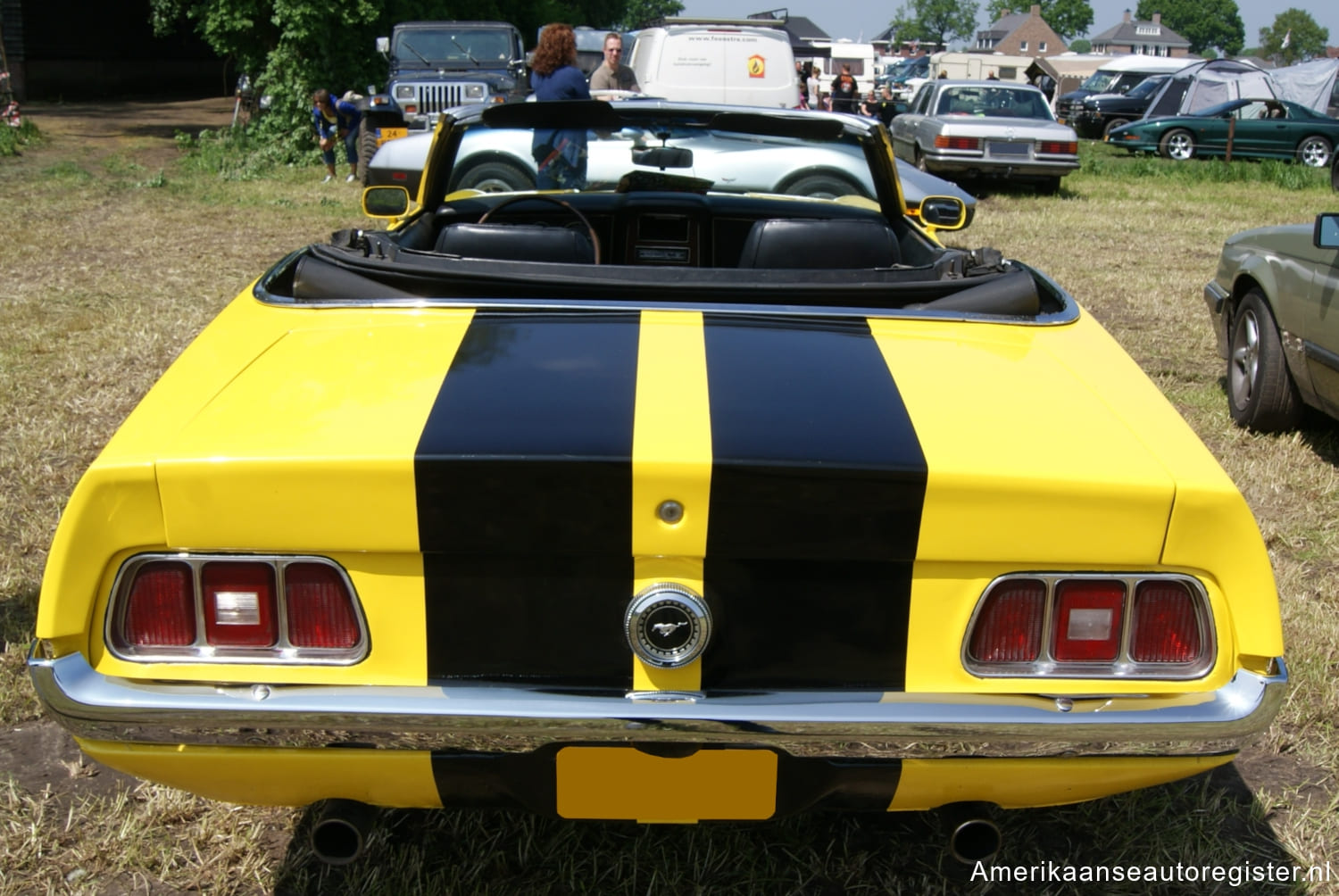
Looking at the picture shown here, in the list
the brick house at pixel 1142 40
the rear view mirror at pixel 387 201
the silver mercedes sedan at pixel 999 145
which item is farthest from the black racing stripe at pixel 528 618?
the brick house at pixel 1142 40

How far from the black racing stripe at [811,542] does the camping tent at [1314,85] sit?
26.0 m

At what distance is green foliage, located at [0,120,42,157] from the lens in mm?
15945

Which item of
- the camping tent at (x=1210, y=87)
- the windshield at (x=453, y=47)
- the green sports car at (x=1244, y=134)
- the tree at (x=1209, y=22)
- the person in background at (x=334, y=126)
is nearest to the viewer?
the person in background at (x=334, y=126)

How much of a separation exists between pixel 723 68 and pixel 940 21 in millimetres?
115183

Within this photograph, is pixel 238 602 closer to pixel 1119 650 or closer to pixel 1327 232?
pixel 1119 650

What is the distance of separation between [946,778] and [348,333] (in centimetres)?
132

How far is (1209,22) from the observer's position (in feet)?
402

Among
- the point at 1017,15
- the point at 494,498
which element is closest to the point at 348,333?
the point at 494,498

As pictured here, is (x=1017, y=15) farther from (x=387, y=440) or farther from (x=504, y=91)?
(x=387, y=440)

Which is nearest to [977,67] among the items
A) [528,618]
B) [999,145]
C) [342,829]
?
[999,145]

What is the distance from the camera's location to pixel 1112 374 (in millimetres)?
2104

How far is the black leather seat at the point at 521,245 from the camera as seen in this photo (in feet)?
8.66

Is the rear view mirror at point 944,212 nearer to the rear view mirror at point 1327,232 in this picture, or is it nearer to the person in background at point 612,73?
the rear view mirror at point 1327,232

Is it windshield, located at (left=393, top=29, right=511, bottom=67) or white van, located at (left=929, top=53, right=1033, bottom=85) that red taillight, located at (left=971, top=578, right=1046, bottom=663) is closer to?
windshield, located at (left=393, top=29, right=511, bottom=67)
